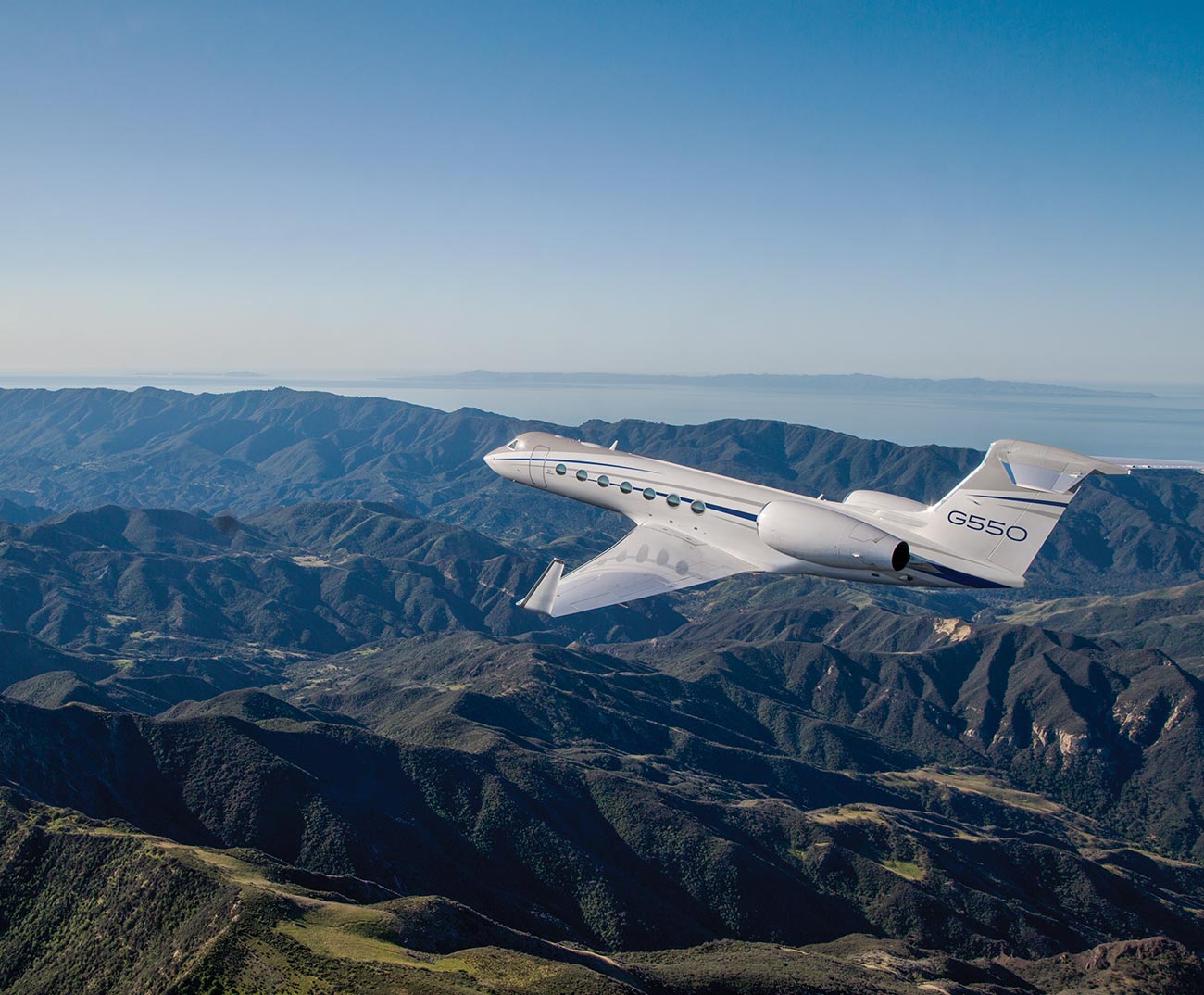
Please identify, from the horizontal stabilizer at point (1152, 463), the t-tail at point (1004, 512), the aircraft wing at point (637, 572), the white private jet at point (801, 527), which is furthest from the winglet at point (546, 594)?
the horizontal stabilizer at point (1152, 463)

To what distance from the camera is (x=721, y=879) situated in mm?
145750

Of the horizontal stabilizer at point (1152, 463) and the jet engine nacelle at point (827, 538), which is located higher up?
the horizontal stabilizer at point (1152, 463)

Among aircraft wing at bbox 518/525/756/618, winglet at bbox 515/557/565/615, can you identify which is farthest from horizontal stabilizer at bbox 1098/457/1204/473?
winglet at bbox 515/557/565/615

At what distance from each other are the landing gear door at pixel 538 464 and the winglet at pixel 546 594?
13.0 meters

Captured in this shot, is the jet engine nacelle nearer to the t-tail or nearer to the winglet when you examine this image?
the t-tail

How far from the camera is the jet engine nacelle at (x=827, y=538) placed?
1718 inches

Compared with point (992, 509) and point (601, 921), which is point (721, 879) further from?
point (992, 509)

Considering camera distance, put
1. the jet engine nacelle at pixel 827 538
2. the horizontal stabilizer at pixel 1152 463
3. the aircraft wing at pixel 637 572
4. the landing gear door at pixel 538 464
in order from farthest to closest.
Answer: the landing gear door at pixel 538 464 → the aircraft wing at pixel 637 572 → the jet engine nacelle at pixel 827 538 → the horizontal stabilizer at pixel 1152 463

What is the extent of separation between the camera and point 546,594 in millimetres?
47500

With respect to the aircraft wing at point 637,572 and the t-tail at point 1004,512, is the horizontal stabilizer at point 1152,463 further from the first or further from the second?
the aircraft wing at point 637,572

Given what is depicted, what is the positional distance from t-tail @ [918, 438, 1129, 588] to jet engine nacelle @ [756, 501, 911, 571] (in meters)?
2.49

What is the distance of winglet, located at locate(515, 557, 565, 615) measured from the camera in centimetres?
4616

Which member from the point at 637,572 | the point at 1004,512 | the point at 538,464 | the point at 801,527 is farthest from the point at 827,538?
the point at 538,464

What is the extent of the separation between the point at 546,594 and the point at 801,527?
14.2 meters
